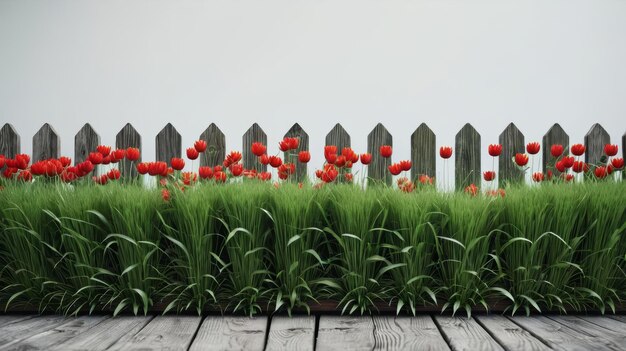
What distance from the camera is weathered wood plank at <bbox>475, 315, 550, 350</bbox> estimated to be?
1.98 m

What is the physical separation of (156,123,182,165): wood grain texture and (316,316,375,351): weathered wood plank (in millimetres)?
2720

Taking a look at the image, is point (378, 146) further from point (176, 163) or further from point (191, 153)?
point (176, 163)

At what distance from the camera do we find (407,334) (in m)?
2.12

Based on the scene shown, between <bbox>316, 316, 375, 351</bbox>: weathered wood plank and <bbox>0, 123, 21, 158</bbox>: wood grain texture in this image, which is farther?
<bbox>0, 123, 21, 158</bbox>: wood grain texture

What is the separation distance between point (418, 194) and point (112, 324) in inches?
58.0

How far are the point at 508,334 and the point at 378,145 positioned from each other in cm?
256

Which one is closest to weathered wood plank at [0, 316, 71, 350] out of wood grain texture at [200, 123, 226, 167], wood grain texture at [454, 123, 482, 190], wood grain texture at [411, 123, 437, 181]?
wood grain texture at [200, 123, 226, 167]

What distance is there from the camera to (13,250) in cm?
258

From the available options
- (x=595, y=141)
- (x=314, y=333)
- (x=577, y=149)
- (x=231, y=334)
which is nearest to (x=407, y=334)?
(x=314, y=333)

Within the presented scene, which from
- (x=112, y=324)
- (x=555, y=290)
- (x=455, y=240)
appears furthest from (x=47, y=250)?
(x=555, y=290)

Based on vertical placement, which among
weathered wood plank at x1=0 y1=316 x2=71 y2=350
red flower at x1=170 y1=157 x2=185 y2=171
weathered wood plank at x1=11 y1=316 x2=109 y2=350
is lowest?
weathered wood plank at x1=0 y1=316 x2=71 y2=350

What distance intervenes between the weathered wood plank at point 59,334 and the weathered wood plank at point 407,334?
3.92 feet

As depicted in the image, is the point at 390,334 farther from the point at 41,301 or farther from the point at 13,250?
the point at 13,250

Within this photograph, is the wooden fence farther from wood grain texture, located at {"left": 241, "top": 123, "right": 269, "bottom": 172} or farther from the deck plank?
the deck plank
